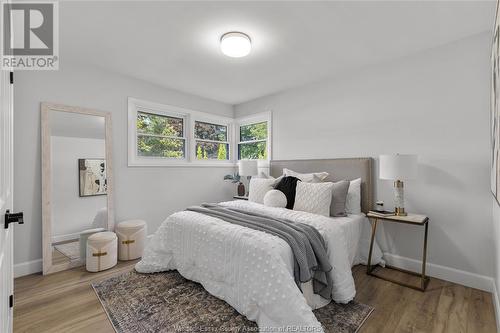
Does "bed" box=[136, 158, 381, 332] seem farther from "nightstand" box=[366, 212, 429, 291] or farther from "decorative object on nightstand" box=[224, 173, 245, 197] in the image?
"decorative object on nightstand" box=[224, 173, 245, 197]

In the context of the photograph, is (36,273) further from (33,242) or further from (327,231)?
(327,231)

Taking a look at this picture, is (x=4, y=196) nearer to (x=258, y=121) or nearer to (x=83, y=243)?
(x=83, y=243)

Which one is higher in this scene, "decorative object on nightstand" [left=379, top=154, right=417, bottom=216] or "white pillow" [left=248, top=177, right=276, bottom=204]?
"decorative object on nightstand" [left=379, top=154, right=417, bottom=216]

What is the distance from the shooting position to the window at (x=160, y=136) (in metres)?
3.69

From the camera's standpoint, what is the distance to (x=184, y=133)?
423 centimetres

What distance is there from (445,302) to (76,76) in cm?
471

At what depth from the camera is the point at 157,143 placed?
3883 mm

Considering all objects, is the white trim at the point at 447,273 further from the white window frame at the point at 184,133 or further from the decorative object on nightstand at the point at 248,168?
the white window frame at the point at 184,133

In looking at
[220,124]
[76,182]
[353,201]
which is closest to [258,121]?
[220,124]

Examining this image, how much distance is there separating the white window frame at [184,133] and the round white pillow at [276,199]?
180 cm

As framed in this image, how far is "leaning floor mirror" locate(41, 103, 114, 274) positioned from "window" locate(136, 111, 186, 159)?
542mm

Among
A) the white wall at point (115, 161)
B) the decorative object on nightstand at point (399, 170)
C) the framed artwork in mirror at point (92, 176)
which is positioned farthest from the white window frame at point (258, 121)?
the framed artwork in mirror at point (92, 176)

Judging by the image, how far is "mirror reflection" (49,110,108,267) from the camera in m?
2.79

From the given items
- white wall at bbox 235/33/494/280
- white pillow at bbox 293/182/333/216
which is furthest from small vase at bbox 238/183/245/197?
white wall at bbox 235/33/494/280
